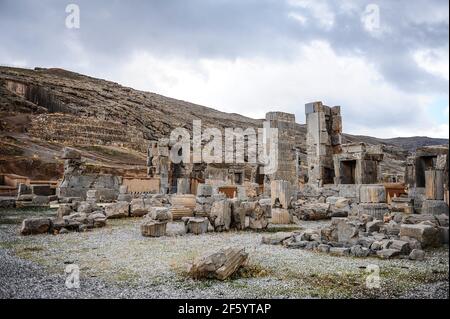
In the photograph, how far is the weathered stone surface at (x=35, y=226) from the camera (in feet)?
Result: 29.7

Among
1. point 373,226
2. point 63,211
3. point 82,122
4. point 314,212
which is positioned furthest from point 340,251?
point 82,122

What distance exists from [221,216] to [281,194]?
3042mm

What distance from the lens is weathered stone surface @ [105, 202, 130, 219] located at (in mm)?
13172

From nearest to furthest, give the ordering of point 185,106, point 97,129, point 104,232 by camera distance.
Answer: point 104,232
point 97,129
point 185,106

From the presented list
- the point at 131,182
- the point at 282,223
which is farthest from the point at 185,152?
the point at 282,223

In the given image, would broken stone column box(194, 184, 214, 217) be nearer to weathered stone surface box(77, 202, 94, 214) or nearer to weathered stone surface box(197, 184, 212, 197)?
weathered stone surface box(197, 184, 212, 197)

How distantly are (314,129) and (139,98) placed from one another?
204ft

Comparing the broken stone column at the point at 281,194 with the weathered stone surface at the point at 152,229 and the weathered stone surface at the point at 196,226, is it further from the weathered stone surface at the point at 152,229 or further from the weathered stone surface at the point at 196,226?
the weathered stone surface at the point at 152,229

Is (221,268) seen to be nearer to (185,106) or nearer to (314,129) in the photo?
(314,129)

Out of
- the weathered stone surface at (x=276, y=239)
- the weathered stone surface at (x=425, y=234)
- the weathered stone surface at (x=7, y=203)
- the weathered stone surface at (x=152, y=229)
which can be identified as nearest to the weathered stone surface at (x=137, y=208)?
the weathered stone surface at (x=152, y=229)

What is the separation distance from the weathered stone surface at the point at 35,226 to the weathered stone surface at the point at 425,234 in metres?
8.32

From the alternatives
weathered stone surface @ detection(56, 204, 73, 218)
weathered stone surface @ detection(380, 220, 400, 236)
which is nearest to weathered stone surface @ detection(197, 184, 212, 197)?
weathered stone surface @ detection(56, 204, 73, 218)

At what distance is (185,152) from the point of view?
73.8 feet

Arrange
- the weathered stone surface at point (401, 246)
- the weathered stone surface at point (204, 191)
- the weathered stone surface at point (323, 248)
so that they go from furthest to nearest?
the weathered stone surface at point (204, 191) < the weathered stone surface at point (323, 248) < the weathered stone surface at point (401, 246)
